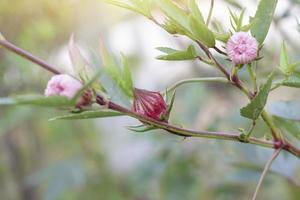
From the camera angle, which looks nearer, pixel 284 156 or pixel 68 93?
pixel 68 93

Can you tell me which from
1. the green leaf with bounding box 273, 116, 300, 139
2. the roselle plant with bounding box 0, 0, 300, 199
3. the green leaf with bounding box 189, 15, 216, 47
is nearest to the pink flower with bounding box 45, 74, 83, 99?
the roselle plant with bounding box 0, 0, 300, 199

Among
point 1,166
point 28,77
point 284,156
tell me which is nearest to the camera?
point 284,156

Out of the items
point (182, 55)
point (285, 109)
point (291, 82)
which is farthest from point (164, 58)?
point (285, 109)

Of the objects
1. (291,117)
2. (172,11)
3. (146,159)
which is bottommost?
(146,159)

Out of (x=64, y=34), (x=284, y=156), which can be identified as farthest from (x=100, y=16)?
(x=284, y=156)

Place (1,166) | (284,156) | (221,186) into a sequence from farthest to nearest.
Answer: (1,166) → (221,186) → (284,156)

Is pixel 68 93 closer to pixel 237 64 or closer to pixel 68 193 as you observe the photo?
pixel 237 64
